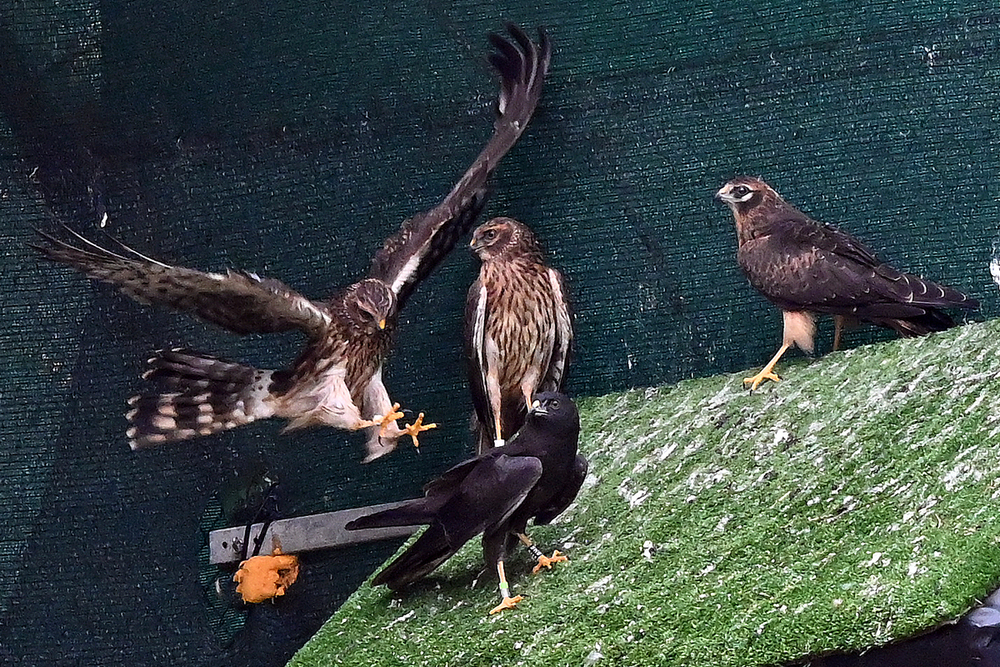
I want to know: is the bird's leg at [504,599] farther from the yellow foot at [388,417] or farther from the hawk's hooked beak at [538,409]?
the yellow foot at [388,417]

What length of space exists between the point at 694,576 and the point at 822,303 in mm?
676

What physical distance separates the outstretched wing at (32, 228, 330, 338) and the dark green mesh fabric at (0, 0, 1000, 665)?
4.6 inches

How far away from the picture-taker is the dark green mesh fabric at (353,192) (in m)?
2.40

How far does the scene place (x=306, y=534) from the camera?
250 cm

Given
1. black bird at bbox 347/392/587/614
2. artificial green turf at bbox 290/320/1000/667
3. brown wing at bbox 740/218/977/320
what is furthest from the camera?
brown wing at bbox 740/218/977/320

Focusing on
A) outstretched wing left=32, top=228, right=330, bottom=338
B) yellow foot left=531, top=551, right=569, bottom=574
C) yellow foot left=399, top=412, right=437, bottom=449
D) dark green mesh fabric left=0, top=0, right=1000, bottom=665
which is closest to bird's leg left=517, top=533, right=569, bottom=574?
yellow foot left=531, top=551, right=569, bottom=574

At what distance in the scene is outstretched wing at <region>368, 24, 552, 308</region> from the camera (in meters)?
2.50

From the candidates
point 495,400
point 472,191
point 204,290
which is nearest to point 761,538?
point 495,400

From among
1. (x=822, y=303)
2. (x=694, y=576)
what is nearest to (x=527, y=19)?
(x=822, y=303)

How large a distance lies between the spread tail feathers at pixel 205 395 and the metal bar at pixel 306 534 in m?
0.28

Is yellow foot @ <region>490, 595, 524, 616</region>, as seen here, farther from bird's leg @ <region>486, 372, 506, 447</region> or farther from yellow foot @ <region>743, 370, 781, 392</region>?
yellow foot @ <region>743, 370, 781, 392</region>

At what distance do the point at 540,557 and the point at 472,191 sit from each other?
97 cm

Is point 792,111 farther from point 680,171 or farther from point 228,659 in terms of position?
point 228,659

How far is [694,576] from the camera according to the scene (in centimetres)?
182
